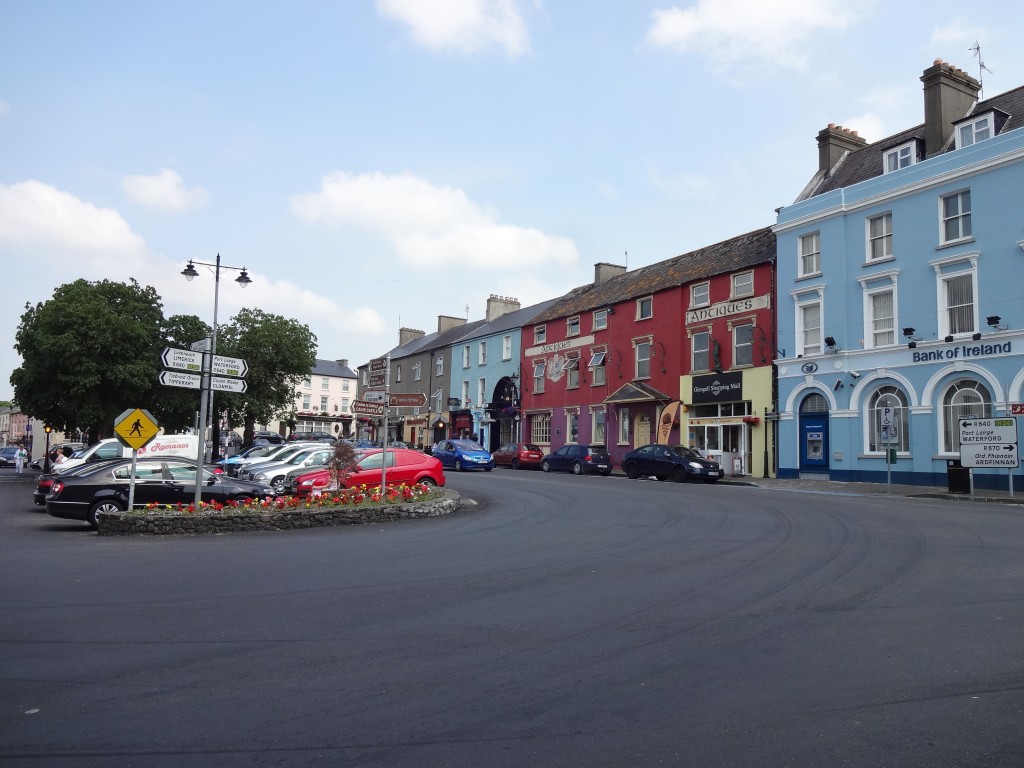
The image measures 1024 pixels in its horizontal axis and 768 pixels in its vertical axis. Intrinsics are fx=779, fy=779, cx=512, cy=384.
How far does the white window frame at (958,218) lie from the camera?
25.0 metres

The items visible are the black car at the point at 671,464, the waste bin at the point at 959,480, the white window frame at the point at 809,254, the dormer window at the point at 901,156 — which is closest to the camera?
the waste bin at the point at 959,480

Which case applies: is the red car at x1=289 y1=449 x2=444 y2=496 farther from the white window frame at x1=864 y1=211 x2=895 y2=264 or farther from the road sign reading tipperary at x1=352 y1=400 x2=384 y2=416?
the white window frame at x1=864 y1=211 x2=895 y2=264

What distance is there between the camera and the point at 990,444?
21.1 m

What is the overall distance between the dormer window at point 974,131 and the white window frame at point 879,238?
305cm

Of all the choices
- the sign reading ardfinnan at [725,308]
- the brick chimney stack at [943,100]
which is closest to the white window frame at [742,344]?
the sign reading ardfinnan at [725,308]

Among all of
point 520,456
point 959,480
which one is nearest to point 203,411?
point 959,480

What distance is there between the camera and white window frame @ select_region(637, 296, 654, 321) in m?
38.2

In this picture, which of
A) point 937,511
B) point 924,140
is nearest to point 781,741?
point 937,511

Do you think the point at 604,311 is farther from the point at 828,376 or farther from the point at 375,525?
the point at 375,525

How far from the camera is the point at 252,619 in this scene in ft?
22.7

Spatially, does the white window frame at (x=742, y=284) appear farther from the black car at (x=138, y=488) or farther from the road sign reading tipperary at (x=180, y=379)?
the road sign reading tipperary at (x=180, y=379)

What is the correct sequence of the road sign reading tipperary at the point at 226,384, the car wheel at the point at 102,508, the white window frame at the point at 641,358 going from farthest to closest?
the white window frame at the point at 641,358 < the car wheel at the point at 102,508 < the road sign reading tipperary at the point at 226,384

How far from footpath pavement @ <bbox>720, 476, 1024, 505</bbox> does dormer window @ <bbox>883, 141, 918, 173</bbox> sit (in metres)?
11.1

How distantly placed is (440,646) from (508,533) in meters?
6.90
